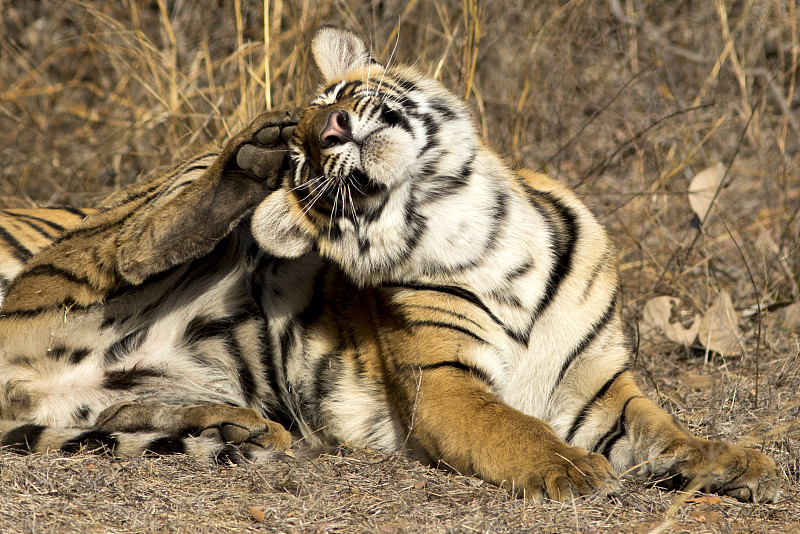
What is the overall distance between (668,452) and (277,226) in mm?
1188

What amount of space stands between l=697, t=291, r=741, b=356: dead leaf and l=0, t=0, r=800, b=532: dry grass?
0.17 feet

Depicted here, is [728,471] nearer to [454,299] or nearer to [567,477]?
[567,477]

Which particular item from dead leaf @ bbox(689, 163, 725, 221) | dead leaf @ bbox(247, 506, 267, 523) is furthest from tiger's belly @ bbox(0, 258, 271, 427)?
dead leaf @ bbox(689, 163, 725, 221)

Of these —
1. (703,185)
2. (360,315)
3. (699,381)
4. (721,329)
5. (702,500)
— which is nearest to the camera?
(702,500)

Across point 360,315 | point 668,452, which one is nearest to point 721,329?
point 668,452

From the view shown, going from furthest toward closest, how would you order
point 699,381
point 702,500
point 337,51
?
point 699,381 < point 337,51 < point 702,500

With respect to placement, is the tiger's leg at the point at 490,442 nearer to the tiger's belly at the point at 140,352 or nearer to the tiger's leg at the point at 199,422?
the tiger's leg at the point at 199,422

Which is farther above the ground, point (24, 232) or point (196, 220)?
point (196, 220)

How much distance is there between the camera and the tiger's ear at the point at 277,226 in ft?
7.79

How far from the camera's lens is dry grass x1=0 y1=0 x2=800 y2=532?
76.6 inches

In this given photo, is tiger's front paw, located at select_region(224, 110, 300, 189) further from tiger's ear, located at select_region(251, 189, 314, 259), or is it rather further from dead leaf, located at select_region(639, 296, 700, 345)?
dead leaf, located at select_region(639, 296, 700, 345)

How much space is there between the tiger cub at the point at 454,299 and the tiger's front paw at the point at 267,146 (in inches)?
2.5

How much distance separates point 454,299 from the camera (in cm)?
234

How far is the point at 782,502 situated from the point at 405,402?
38.1 inches
